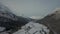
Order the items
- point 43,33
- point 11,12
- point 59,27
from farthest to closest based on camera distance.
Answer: point 11,12 → point 43,33 → point 59,27

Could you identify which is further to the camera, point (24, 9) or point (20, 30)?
point (24, 9)

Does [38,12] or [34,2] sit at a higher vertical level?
[34,2]

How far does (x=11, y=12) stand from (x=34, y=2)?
32 centimetres

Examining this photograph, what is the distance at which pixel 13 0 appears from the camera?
1421 mm

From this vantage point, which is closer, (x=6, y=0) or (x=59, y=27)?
(x=59, y=27)

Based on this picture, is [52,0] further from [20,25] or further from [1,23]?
[1,23]

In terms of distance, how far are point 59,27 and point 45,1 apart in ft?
2.65

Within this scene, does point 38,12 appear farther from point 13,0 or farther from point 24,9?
point 13,0

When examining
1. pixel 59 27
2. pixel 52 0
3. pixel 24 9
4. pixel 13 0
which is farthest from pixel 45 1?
pixel 59 27

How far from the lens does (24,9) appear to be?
1446mm

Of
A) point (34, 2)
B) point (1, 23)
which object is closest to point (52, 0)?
point (34, 2)

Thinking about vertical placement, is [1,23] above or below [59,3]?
below

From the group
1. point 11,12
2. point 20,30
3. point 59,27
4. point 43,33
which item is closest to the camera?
point 59,27

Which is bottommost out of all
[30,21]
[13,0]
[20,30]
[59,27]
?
[59,27]
